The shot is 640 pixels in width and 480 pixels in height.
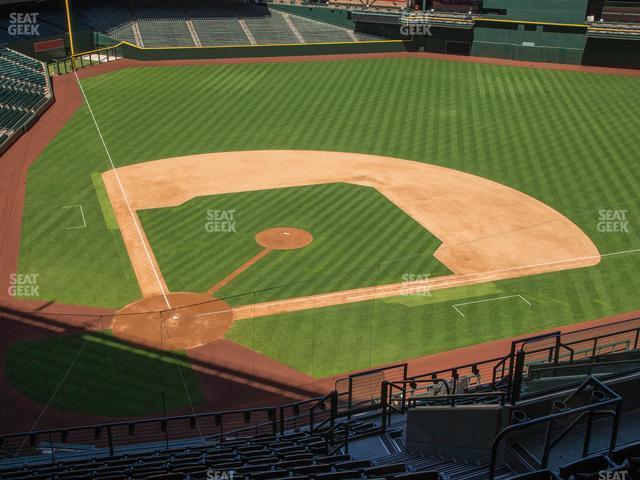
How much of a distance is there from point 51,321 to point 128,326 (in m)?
2.60

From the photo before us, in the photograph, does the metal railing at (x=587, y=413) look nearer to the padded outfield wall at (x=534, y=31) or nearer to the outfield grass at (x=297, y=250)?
the outfield grass at (x=297, y=250)

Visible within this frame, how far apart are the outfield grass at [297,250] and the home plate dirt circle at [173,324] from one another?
0.88 meters

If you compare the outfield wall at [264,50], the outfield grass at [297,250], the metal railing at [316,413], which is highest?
the outfield wall at [264,50]

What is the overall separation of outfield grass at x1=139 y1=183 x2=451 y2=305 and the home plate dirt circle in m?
0.88

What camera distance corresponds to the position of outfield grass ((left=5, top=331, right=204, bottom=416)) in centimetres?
1700

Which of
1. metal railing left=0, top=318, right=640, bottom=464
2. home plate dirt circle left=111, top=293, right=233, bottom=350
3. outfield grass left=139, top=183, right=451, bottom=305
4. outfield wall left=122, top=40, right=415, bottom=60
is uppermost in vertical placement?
outfield wall left=122, top=40, right=415, bottom=60

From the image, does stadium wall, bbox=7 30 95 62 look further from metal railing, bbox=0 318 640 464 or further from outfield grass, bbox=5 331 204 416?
metal railing, bbox=0 318 640 464

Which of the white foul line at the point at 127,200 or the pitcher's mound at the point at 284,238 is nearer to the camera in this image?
the white foul line at the point at 127,200

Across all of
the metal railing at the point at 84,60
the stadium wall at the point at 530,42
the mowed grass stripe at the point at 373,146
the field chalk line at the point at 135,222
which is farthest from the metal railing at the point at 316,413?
the stadium wall at the point at 530,42

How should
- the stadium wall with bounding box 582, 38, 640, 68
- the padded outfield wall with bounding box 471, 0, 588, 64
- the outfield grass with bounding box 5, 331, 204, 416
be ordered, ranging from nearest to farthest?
the outfield grass with bounding box 5, 331, 204, 416 < the stadium wall with bounding box 582, 38, 640, 68 < the padded outfield wall with bounding box 471, 0, 588, 64

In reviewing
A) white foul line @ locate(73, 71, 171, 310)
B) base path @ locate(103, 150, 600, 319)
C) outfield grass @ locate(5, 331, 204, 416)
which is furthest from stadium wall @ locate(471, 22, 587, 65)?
outfield grass @ locate(5, 331, 204, 416)

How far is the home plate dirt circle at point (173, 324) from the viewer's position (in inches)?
746

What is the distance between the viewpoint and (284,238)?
26.0m

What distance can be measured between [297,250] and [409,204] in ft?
22.5
